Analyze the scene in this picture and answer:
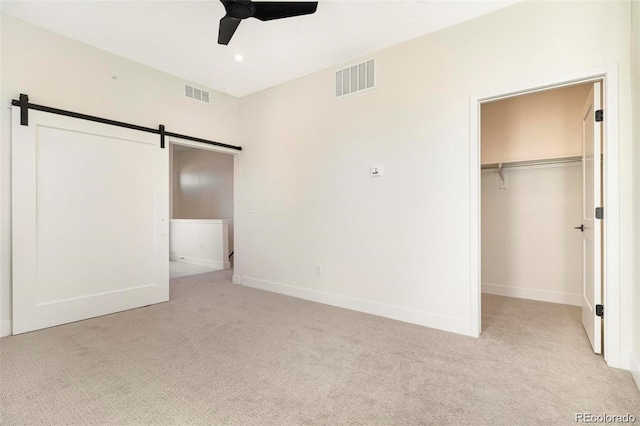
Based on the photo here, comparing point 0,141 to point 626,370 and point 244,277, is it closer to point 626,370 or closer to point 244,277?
point 244,277

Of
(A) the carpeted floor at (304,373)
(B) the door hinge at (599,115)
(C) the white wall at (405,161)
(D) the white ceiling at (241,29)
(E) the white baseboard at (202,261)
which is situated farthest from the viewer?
(E) the white baseboard at (202,261)

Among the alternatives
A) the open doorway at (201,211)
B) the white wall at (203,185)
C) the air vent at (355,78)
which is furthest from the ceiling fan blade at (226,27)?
the white wall at (203,185)

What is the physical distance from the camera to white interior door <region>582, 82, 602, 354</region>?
2.27 metres

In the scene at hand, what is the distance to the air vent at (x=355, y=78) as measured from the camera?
3.37 metres

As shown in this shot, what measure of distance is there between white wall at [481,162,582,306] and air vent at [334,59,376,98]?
7.08ft

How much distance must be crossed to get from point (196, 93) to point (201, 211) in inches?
165

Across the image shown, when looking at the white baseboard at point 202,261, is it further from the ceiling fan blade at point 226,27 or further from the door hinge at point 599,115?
the door hinge at point 599,115

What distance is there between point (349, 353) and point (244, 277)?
2.73 meters

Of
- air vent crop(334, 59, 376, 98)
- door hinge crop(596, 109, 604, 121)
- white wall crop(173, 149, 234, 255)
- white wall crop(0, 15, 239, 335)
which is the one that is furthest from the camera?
white wall crop(173, 149, 234, 255)

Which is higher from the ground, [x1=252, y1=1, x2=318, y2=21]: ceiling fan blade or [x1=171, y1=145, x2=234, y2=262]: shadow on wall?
[x1=252, y1=1, x2=318, y2=21]: ceiling fan blade

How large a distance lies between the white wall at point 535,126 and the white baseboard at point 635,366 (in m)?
2.41

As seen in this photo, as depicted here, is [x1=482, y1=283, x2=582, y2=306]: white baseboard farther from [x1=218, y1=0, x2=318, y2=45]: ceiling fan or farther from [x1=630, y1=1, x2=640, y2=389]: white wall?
[x1=218, y1=0, x2=318, y2=45]: ceiling fan

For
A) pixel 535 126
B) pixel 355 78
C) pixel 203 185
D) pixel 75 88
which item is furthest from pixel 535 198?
pixel 203 185

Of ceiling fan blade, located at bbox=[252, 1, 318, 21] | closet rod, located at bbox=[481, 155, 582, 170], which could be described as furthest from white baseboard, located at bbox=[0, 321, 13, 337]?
closet rod, located at bbox=[481, 155, 582, 170]
